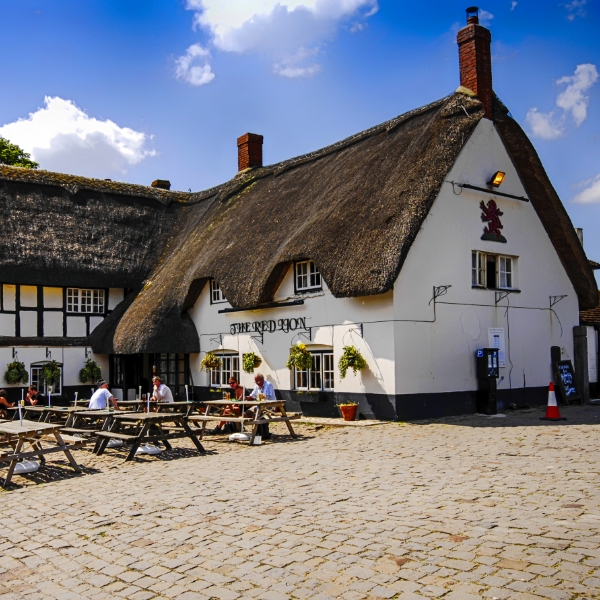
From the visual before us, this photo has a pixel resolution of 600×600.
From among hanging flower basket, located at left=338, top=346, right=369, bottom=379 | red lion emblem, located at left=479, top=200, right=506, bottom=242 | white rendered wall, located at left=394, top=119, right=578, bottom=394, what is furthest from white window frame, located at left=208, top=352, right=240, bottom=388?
red lion emblem, located at left=479, top=200, right=506, bottom=242

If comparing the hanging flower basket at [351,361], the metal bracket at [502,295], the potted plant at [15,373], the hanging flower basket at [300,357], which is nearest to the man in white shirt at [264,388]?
the hanging flower basket at [351,361]

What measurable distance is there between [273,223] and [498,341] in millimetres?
6523

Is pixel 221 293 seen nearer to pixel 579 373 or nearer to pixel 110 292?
pixel 110 292

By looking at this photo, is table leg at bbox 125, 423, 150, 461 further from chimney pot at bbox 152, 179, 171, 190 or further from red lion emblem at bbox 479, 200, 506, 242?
chimney pot at bbox 152, 179, 171, 190

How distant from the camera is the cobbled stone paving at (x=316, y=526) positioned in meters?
4.63

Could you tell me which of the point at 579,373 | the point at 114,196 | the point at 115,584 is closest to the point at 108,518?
the point at 115,584

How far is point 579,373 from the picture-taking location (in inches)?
731

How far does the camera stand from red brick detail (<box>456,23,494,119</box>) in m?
16.4

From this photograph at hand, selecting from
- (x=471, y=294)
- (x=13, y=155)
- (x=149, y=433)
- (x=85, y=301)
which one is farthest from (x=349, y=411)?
(x=13, y=155)

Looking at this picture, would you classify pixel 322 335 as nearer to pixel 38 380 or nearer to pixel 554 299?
pixel 554 299

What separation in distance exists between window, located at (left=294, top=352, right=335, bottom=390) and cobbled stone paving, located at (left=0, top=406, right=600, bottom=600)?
215 inches

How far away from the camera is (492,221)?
16719 millimetres

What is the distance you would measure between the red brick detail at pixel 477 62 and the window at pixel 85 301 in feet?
42.6

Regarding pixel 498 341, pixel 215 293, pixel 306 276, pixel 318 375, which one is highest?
pixel 306 276
